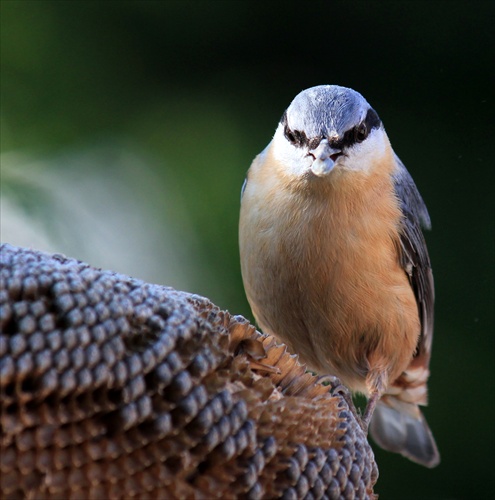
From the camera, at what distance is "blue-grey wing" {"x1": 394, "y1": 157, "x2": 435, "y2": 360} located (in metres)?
1.24

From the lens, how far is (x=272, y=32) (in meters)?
1.45

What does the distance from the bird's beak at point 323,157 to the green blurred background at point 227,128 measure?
37cm

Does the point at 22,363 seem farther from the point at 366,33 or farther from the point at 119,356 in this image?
the point at 366,33

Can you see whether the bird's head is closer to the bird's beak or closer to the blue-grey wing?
the bird's beak

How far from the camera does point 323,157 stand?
1.01 m

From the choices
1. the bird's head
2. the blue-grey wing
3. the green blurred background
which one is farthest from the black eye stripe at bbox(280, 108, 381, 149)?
the green blurred background

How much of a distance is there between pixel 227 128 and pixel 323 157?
452 mm

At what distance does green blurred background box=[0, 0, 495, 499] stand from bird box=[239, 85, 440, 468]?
166 millimetres

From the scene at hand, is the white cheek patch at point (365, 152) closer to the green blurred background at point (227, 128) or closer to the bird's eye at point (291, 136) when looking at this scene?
the bird's eye at point (291, 136)

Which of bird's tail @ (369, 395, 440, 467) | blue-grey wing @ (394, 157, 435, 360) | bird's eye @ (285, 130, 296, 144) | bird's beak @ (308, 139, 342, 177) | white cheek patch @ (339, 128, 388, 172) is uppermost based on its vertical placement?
bird's eye @ (285, 130, 296, 144)

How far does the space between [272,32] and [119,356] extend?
114 centimetres

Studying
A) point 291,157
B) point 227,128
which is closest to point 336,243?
point 291,157

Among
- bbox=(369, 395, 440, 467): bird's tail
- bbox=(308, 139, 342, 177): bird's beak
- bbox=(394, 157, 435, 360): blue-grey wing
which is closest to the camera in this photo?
bbox=(308, 139, 342, 177): bird's beak

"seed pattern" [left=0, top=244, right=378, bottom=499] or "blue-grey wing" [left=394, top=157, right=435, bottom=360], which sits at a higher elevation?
"seed pattern" [left=0, top=244, right=378, bottom=499]
